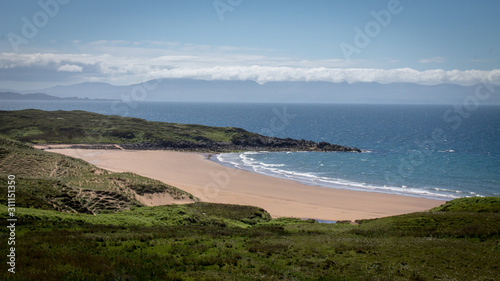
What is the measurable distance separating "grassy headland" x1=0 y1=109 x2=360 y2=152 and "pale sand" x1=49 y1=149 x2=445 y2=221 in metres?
29.9

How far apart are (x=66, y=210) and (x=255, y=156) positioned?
217 feet

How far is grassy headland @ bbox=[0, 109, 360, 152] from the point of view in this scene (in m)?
106

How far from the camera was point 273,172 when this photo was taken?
71500 millimetres

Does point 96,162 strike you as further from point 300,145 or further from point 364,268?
point 364,268

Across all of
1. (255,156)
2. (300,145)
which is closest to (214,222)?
(255,156)

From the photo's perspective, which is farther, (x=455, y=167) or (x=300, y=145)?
(x=300, y=145)

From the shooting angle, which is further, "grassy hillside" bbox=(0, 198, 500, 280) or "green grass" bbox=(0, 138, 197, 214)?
"green grass" bbox=(0, 138, 197, 214)

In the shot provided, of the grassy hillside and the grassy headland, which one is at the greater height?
the grassy headland

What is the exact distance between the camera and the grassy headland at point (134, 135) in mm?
106250
